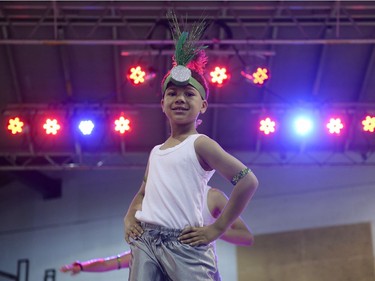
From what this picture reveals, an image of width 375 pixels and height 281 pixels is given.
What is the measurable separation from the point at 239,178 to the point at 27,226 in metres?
7.59

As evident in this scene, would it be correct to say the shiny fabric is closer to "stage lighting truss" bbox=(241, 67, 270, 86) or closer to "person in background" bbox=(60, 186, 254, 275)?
"person in background" bbox=(60, 186, 254, 275)

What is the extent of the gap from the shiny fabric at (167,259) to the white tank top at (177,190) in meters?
0.05

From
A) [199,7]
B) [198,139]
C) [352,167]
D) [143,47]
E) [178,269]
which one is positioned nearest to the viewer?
[178,269]

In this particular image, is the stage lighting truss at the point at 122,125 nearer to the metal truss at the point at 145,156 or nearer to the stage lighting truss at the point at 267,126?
the metal truss at the point at 145,156

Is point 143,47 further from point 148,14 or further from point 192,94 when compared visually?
point 192,94

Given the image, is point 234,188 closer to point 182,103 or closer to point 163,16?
point 182,103

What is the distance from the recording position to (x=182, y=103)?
2.64 meters

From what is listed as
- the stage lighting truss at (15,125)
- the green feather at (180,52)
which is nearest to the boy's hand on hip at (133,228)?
the green feather at (180,52)

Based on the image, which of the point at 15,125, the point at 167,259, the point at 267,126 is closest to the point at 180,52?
the point at 167,259

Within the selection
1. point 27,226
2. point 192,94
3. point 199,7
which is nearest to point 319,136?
point 199,7

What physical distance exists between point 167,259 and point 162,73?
20.8ft

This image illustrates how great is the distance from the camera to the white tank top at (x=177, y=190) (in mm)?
2514

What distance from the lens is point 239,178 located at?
2494 mm

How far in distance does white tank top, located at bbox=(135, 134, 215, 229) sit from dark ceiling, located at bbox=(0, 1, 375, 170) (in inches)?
206
